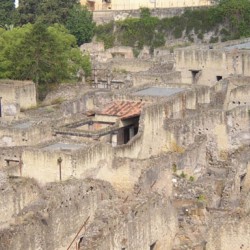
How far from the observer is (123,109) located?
27828 millimetres

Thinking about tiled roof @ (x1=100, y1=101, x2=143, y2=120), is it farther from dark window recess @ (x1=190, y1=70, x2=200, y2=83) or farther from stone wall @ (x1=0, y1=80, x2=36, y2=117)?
dark window recess @ (x1=190, y1=70, x2=200, y2=83)

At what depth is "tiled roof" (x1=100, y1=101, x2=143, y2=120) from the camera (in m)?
27.3

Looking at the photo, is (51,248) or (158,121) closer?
(51,248)

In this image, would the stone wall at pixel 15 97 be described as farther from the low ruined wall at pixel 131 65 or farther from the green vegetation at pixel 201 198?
the green vegetation at pixel 201 198

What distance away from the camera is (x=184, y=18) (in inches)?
2175

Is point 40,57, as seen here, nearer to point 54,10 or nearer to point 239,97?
point 239,97

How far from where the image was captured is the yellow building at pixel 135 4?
195 ft

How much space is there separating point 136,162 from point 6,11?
42367mm

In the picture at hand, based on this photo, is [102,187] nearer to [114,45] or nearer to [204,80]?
[204,80]

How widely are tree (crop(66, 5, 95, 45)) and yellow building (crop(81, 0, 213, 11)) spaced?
17.1 ft

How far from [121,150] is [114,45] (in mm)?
31611

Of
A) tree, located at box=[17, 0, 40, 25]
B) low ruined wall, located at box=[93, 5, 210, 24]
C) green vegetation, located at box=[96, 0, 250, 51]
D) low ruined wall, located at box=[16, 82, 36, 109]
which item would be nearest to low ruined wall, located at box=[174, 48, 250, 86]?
low ruined wall, located at box=[16, 82, 36, 109]

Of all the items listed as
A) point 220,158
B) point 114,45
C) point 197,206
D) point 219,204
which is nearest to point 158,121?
point 220,158

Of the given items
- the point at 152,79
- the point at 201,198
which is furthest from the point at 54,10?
the point at 201,198
